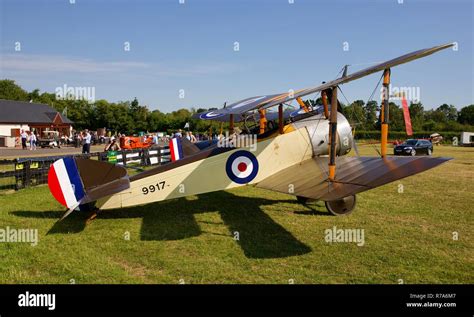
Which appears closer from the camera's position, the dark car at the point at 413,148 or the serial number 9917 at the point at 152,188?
the serial number 9917 at the point at 152,188

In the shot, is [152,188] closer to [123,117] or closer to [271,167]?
[271,167]

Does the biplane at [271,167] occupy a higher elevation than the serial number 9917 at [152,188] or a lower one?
higher

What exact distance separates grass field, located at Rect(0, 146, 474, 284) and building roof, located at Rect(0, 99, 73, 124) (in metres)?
48.9

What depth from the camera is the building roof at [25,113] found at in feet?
163

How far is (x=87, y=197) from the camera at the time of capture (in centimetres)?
652

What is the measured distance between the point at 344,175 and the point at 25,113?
5836 centimetres

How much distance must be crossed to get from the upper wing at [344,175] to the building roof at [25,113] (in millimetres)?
52903

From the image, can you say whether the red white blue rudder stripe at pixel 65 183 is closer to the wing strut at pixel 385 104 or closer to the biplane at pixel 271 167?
the biplane at pixel 271 167

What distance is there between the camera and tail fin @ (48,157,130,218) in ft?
21.2

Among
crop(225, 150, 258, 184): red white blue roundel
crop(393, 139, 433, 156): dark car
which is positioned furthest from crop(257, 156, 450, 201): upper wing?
crop(393, 139, 433, 156): dark car

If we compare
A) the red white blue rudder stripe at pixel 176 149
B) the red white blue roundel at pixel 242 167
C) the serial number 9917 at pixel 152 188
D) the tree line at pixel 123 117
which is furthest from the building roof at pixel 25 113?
the red white blue roundel at pixel 242 167
